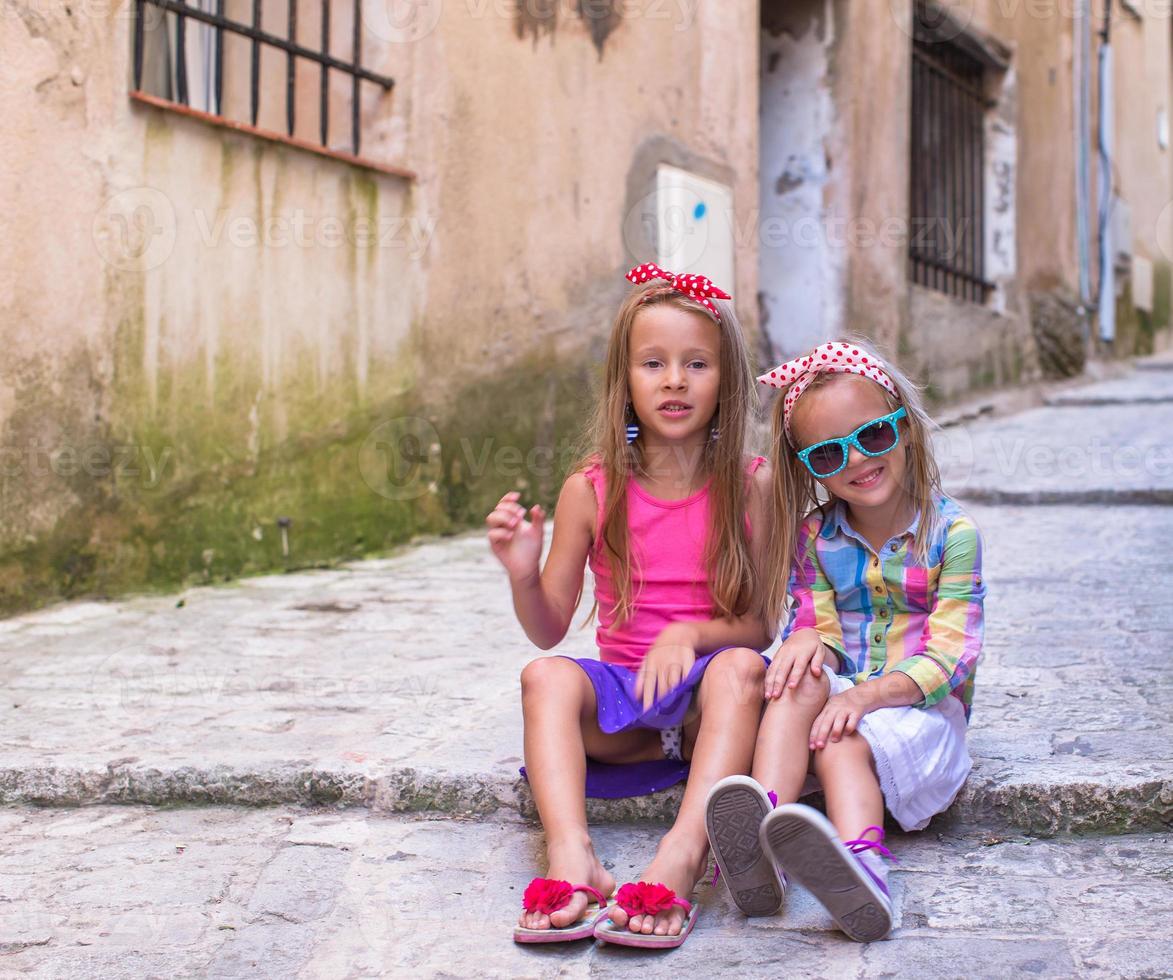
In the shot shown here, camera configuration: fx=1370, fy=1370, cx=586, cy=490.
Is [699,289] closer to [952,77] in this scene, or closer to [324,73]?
[324,73]

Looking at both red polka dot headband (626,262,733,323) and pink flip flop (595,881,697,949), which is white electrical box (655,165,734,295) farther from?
pink flip flop (595,881,697,949)

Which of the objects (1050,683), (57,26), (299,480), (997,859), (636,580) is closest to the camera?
(997,859)

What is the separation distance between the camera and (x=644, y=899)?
1.93 m

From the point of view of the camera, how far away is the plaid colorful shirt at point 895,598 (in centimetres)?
225

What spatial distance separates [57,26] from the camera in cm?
393

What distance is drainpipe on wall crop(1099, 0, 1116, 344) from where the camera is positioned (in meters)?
11.6

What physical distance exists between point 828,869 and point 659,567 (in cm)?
73

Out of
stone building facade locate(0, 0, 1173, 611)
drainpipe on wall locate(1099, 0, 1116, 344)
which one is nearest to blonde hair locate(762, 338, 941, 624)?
stone building facade locate(0, 0, 1173, 611)

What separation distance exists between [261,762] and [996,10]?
8.86 meters

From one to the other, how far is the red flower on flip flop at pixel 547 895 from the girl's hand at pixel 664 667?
41 cm

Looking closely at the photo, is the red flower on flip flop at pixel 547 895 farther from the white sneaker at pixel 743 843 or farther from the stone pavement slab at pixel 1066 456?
the stone pavement slab at pixel 1066 456

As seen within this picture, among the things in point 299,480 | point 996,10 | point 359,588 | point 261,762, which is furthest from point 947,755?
point 996,10

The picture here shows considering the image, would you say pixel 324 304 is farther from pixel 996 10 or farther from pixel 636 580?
pixel 996 10

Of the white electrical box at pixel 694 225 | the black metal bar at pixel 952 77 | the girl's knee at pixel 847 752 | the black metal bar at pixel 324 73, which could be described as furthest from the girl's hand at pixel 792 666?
the black metal bar at pixel 952 77
